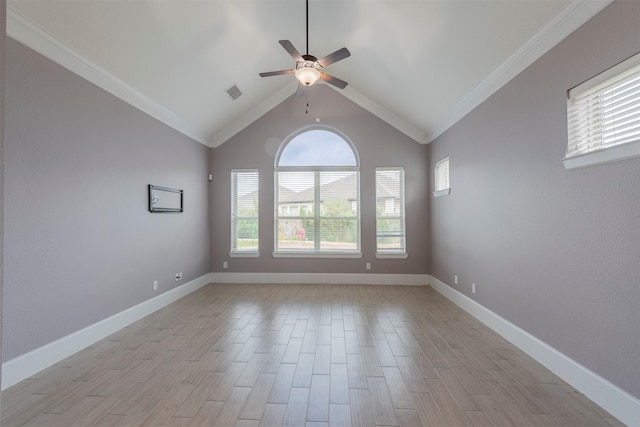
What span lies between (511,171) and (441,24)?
174cm

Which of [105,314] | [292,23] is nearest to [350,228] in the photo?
[292,23]

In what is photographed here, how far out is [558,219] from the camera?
2.53m

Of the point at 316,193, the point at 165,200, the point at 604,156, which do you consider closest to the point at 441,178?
the point at 316,193

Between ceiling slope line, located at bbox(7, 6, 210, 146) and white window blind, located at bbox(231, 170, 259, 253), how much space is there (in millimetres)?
1787

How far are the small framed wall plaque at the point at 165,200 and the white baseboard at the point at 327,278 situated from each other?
1.77m

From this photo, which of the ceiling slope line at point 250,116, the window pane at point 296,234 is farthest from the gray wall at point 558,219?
the ceiling slope line at point 250,116

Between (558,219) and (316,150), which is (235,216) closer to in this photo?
(316,150)

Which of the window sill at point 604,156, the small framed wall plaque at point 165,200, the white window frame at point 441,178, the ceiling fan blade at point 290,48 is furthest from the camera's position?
the white window frame at point 441,178

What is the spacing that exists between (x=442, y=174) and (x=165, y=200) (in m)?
4.51

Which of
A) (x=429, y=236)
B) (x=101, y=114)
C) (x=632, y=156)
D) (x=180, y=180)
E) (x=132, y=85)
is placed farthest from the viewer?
(x=429, y=236)

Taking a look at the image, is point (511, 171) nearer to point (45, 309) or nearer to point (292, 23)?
point (292, 23)

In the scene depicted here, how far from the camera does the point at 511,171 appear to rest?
3186mm

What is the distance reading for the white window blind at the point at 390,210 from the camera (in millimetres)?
5926

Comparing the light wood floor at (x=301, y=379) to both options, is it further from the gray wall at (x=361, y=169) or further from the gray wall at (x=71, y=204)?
the gray wall at (x=361, y=169)
